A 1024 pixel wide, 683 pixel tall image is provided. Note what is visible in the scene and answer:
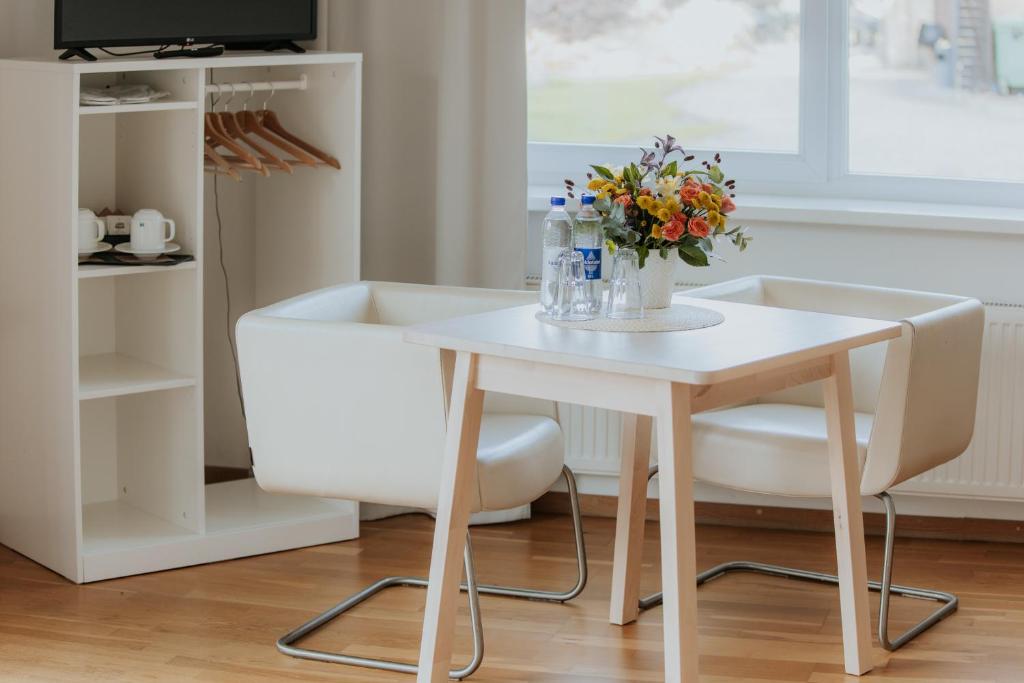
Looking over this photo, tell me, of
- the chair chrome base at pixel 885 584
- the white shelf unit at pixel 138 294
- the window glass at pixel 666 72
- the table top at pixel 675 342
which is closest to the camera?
the table top at pixel 675 342

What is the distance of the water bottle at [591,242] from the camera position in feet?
9.48

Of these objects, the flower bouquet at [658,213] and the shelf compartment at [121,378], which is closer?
the flower bouquet at [658,213]

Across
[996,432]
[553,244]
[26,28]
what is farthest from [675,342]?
[26,28]

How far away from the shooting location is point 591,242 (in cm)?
291

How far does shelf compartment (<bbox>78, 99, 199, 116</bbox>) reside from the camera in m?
3.30

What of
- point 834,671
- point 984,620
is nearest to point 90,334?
point 834,671

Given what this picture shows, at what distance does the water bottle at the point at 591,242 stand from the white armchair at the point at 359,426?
1.02ft

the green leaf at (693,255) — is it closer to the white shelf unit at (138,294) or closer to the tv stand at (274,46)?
the white shelf unit at (138,294)

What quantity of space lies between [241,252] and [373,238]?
1.23 feet

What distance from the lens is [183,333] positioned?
3.58 meters

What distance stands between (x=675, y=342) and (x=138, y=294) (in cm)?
158

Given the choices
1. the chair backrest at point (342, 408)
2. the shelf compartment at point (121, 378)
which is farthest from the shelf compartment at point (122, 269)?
the chair backrest at point (342, 408)

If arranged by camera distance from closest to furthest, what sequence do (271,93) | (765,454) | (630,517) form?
(765,454) → (630,517) → (271,93)

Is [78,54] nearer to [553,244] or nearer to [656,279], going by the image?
[553,244]
